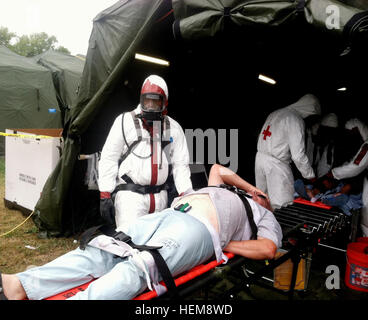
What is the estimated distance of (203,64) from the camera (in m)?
5.39

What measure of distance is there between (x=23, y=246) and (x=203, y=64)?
3871 millimetres

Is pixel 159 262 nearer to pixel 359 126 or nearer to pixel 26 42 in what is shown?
pixel 359 126

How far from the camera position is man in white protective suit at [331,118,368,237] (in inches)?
139

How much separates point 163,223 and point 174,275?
1.13 feet

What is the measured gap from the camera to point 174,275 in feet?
6.00

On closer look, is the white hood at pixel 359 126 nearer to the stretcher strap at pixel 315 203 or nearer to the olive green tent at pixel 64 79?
the stretcher strap at pixel 315 203

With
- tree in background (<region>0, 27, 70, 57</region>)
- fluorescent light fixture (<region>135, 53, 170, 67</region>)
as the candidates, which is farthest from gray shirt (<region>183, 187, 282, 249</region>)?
tree in background (<region>0, 27, 70, 57</region>)

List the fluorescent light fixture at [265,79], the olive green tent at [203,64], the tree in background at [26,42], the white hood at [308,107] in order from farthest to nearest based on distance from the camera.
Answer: the tree in background at [26,42] < the fluorescent light fixture at [265,79] < the white hood at [308,107] < the olive green tent at [203,64]

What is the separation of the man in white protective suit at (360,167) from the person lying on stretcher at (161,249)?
177 centimetres

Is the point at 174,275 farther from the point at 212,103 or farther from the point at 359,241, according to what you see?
the point at 212,103

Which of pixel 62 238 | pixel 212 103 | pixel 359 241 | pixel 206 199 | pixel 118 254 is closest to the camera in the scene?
pixel 118 254

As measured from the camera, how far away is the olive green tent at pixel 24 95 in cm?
927

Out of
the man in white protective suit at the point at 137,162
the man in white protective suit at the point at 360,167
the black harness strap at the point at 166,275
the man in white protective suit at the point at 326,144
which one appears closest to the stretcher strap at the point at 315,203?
the man in white protective suit at the point at 360,167
